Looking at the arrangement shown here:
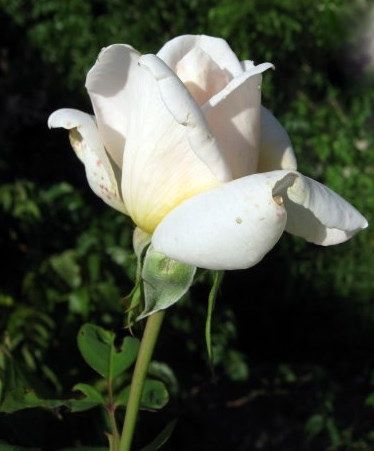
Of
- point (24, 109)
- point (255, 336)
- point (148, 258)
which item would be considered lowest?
point (255, 336)

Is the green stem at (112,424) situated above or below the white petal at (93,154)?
below

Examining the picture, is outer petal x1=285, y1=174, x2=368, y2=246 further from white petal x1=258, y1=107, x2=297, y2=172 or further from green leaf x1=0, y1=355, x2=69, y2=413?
green leaf x1=0, y1=355, x2=69, y2=413

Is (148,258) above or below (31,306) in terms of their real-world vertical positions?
above

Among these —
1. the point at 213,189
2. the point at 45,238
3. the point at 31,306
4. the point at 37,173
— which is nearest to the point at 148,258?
the point at 213,189

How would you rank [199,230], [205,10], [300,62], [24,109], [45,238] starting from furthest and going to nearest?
[300,62], [205,10], [24,109], [45,238], [199,230]

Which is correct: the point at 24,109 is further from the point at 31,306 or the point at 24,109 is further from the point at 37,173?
the point at 31,306

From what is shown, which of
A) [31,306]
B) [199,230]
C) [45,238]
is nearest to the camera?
[199,230]

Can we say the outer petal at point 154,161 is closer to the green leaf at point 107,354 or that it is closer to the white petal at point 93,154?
the white petal at point 93,154

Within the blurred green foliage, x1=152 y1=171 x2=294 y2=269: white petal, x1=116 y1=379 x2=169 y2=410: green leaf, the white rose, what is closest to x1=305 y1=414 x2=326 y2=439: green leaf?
the blurred green foliage

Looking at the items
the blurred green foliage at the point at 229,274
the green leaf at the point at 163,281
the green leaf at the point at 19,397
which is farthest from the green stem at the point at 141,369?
the blurred green foliage at the point at 229,274
